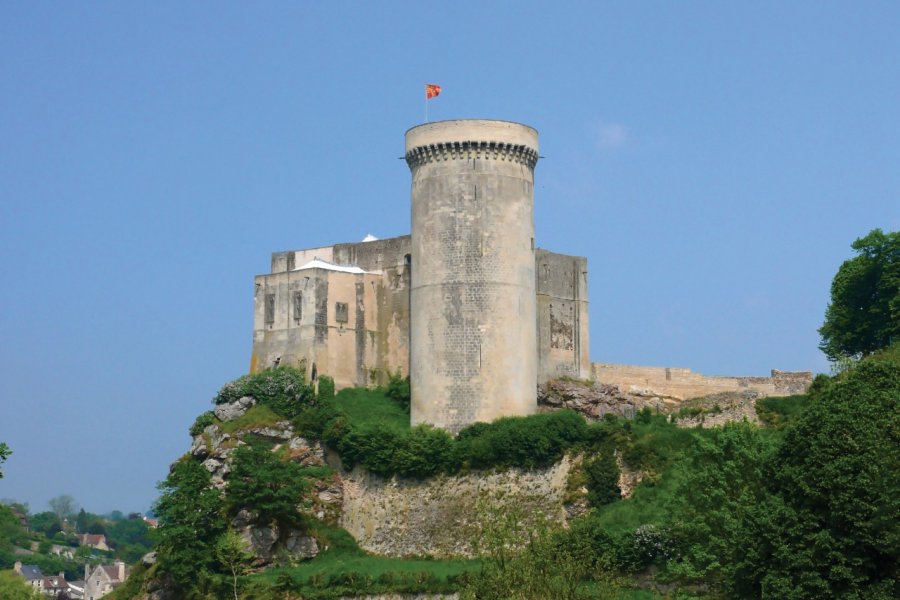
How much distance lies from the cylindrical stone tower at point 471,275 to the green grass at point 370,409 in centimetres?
117

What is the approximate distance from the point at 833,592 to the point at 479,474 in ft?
75.7

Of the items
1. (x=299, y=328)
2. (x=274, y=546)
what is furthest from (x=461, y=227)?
(x=274, y=546)

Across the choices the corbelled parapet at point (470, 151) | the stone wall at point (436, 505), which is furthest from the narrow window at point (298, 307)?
the corbelled parapet at point (470, 151)

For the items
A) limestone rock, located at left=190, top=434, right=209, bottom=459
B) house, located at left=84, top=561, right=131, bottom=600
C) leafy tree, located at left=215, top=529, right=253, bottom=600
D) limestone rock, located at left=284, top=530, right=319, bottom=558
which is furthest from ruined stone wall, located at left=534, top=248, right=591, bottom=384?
house, located at left=84, top=561, right=131, bottom=600

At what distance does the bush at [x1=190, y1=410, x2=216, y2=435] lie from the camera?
6938 centimetres

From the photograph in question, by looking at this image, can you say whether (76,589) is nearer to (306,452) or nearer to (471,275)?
(306,452)

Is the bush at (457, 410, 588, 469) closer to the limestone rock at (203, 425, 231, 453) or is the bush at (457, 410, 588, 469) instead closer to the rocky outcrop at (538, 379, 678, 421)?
the rocky outcrop at (538, 379, 678, 421)

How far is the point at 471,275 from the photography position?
66438 millimetres

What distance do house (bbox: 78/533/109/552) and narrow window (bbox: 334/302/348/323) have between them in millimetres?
124141

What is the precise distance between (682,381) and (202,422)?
21323 mm

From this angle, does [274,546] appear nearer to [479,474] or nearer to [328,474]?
[328,474]

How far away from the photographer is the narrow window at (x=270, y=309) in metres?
71.0

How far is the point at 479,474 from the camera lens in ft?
212

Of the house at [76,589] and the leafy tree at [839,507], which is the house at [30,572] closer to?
the house at [76,589]
